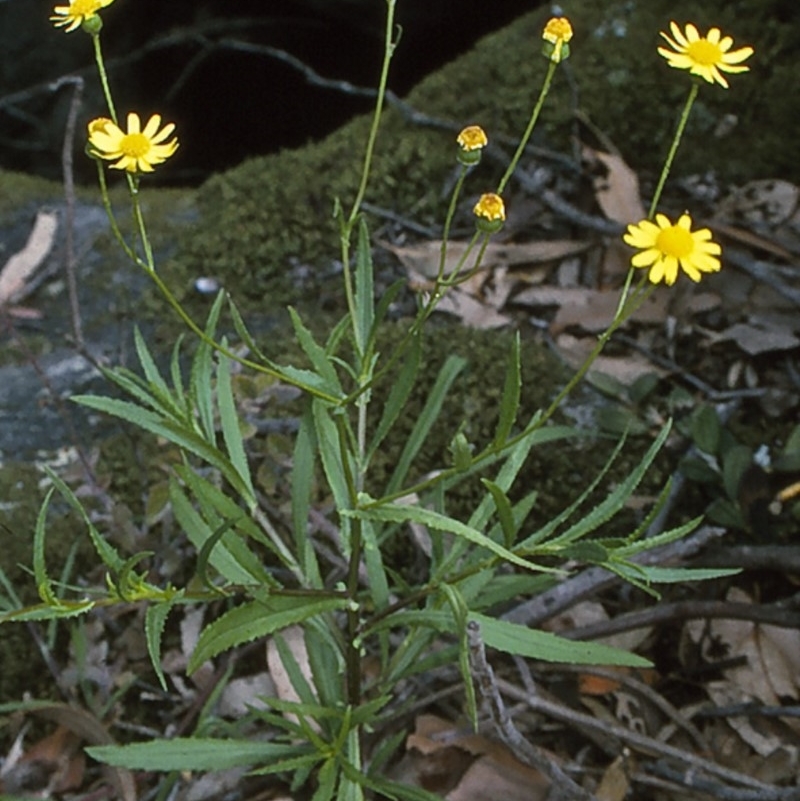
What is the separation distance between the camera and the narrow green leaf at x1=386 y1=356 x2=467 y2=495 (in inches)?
64.4

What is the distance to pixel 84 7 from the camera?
4.15 ft

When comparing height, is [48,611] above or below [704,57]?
below

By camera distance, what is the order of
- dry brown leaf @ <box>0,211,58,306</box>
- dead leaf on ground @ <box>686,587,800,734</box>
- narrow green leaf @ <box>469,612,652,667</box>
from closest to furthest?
narrow green leaf @ <box>469,612,652,667</box>
dead leaf on ground @ <box>686,587,800,734</box>
dry brown leaf @ <box>0,211,58,306</box>

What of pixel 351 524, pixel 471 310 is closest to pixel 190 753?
pixel 351 524

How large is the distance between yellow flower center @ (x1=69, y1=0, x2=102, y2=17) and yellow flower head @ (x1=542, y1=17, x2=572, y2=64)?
1.82 feet

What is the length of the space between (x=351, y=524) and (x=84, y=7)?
76cm

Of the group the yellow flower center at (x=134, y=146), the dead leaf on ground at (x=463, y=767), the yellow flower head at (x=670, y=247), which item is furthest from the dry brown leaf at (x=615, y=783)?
the yellow flower center at (x=134, y=146)

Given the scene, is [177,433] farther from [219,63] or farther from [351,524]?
[219,63]

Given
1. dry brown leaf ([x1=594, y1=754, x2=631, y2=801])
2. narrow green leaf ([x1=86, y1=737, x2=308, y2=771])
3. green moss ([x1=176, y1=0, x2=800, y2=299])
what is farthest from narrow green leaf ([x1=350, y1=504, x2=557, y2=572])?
green moss ([x1=176, y1=0, x2=800, y2=299])

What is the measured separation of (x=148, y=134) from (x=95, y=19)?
165 millimetres

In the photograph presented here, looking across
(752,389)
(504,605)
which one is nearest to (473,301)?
(752,389)

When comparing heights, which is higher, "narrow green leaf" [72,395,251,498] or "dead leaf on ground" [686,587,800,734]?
"narrow green leaf" [72,395,251,498]

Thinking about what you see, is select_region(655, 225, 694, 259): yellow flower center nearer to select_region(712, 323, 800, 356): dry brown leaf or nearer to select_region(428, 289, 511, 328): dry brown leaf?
select_region(712, 323, 800, 356): dry brown leaf

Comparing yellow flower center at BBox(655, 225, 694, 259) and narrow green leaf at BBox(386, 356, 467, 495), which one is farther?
narrow green leaf at BBox(386, 356, 467, 495)
